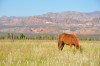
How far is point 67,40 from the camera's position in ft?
56.1

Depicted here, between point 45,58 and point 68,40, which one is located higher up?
point 45,58

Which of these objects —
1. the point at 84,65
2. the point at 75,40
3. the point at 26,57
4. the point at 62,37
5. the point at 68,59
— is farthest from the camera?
the point at 62,37

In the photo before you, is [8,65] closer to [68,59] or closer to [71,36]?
[68,59]

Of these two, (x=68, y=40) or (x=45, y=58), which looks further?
(x=68, y=40)

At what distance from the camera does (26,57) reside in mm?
8703

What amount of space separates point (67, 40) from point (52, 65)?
37.1 feet

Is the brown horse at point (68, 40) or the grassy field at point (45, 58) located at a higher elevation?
the grassy field at point (45, 58)

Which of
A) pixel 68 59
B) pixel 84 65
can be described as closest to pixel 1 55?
pixel 68 59

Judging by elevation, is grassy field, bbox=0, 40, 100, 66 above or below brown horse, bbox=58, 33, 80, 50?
above

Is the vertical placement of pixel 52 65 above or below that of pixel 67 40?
above

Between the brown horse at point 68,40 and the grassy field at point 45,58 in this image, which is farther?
the brown horse at point 68,40

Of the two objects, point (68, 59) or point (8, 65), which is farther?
point (68, 59)

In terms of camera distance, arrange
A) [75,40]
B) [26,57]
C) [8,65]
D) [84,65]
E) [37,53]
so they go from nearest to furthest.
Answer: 1. [8,65]
2. [84,65]
3. [26,57]
4. [37,53]
5. [75,40]

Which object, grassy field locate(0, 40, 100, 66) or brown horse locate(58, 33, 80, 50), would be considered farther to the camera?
brown horse locate(58, 33, 80, 50)
